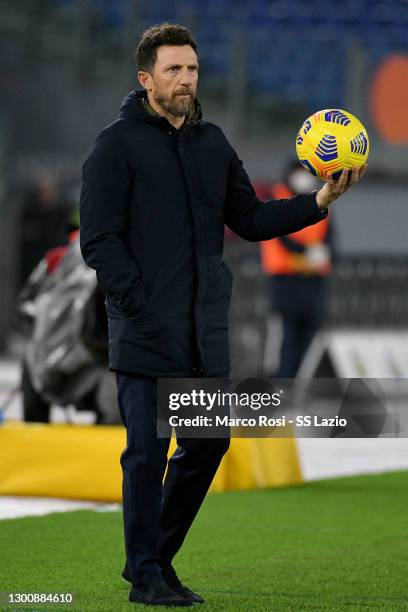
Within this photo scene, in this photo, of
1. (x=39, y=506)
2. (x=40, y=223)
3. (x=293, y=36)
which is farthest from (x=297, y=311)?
(x=293, y=36)

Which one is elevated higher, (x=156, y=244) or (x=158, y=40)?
(x=158, y=40)

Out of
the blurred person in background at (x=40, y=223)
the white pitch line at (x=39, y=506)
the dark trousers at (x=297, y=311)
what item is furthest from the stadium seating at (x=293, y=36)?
the white pitch line at (x=39, y=506)

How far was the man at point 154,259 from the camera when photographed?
A: 4660 millimetres

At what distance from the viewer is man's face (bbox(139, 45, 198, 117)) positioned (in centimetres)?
466

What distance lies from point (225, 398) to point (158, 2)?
1904 cm

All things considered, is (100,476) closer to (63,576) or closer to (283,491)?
(283,491)

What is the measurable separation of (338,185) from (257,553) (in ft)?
6.95

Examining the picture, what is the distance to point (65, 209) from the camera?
19391 mm

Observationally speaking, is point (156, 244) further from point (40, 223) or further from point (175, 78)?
point (40, 223)

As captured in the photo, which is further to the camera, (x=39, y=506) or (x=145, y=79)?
(x=39, y=506)

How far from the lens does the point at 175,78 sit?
184 inches

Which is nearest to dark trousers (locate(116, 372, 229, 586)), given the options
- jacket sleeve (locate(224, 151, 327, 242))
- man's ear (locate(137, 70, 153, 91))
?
jacket sleeve (locate(224, 151, 327, 242))

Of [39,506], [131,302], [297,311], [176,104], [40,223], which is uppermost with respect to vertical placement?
[176,104]

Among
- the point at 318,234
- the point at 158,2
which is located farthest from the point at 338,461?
the point at 158,2
